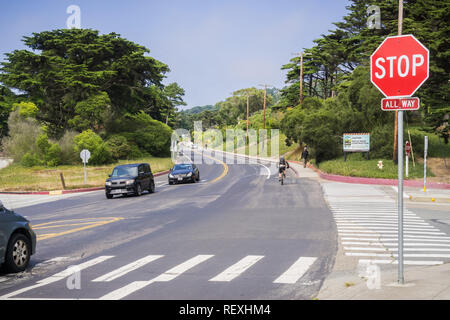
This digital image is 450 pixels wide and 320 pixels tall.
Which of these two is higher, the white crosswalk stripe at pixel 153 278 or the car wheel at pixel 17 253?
the car wheel at pixel 17 253

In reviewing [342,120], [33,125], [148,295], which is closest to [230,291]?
[148,295]

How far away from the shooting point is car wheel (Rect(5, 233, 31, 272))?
821 centimetres

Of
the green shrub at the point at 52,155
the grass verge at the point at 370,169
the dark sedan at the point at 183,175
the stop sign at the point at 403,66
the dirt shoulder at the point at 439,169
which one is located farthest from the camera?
the green shrub at the point at 52,155

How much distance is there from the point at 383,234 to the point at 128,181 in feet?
51.5

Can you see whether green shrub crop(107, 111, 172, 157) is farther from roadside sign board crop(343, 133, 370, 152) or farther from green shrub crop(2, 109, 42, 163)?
roadside sign board crop(343, 133, 370, 152)

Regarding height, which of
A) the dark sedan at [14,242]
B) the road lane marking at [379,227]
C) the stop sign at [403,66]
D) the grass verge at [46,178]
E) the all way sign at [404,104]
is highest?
the stop sign at [403,66]

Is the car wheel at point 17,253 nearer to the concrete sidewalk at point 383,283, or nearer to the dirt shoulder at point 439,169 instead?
the concrete sidewalk at point 383,283

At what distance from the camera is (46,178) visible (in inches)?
1543

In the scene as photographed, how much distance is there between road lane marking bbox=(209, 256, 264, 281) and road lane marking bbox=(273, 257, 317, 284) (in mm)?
743

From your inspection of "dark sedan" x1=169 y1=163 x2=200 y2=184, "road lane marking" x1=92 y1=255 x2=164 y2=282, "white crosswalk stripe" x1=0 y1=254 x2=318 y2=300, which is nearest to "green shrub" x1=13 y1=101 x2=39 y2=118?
"dark sedan" x1=169 y1=163 x2=200 y2=184

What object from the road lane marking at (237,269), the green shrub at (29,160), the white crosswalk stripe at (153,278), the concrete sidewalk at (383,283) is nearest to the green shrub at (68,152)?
the green shrub at (29,160)

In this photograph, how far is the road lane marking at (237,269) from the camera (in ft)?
24.9

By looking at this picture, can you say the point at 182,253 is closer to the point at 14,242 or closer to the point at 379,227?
the point at 14,242
